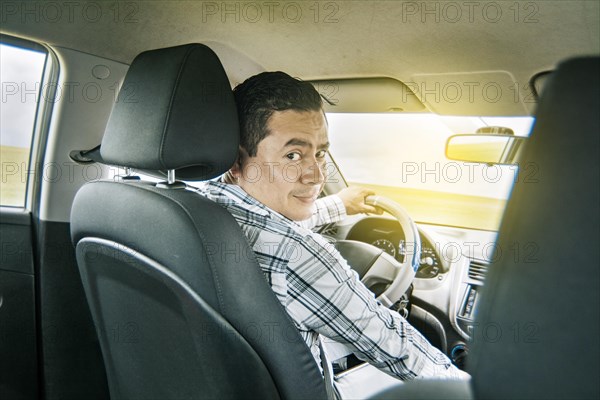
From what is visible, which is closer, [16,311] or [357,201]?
[16,311]

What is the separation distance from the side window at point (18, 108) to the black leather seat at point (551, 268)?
7.08 ft

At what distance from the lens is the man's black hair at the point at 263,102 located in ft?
5.43

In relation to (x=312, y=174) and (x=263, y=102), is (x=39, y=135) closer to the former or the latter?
(x=263, y=102)

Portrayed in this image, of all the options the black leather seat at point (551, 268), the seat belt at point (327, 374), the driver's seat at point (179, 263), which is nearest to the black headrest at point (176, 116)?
the driver's seat at point (179, 263)

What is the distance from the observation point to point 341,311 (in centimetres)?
141

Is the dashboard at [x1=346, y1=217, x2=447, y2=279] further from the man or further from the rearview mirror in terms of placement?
the man

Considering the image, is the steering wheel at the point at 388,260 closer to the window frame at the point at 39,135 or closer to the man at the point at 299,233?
the man at the point at 299,233

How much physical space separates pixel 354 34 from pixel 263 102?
440mm

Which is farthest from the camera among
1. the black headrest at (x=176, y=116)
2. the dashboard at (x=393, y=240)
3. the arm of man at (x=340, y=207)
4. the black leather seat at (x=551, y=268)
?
the dashboard at (x=393, y=240)

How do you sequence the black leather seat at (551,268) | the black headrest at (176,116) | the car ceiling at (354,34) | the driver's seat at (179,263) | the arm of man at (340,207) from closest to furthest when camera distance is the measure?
1. the black leather seat at (551,268)
2. the driver's seat at (179,263)
3. the black headrest at (176,116)
4. the car ceiling at (354,34)
5. the arm of man at (340,207)

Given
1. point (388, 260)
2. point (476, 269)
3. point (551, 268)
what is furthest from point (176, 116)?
point (476, 269)

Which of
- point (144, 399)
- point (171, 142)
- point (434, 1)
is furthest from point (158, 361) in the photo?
point (434, 1)

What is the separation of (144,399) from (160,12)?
1.24 metres

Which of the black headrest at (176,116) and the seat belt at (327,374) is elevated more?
the black headrest at (176,116)
